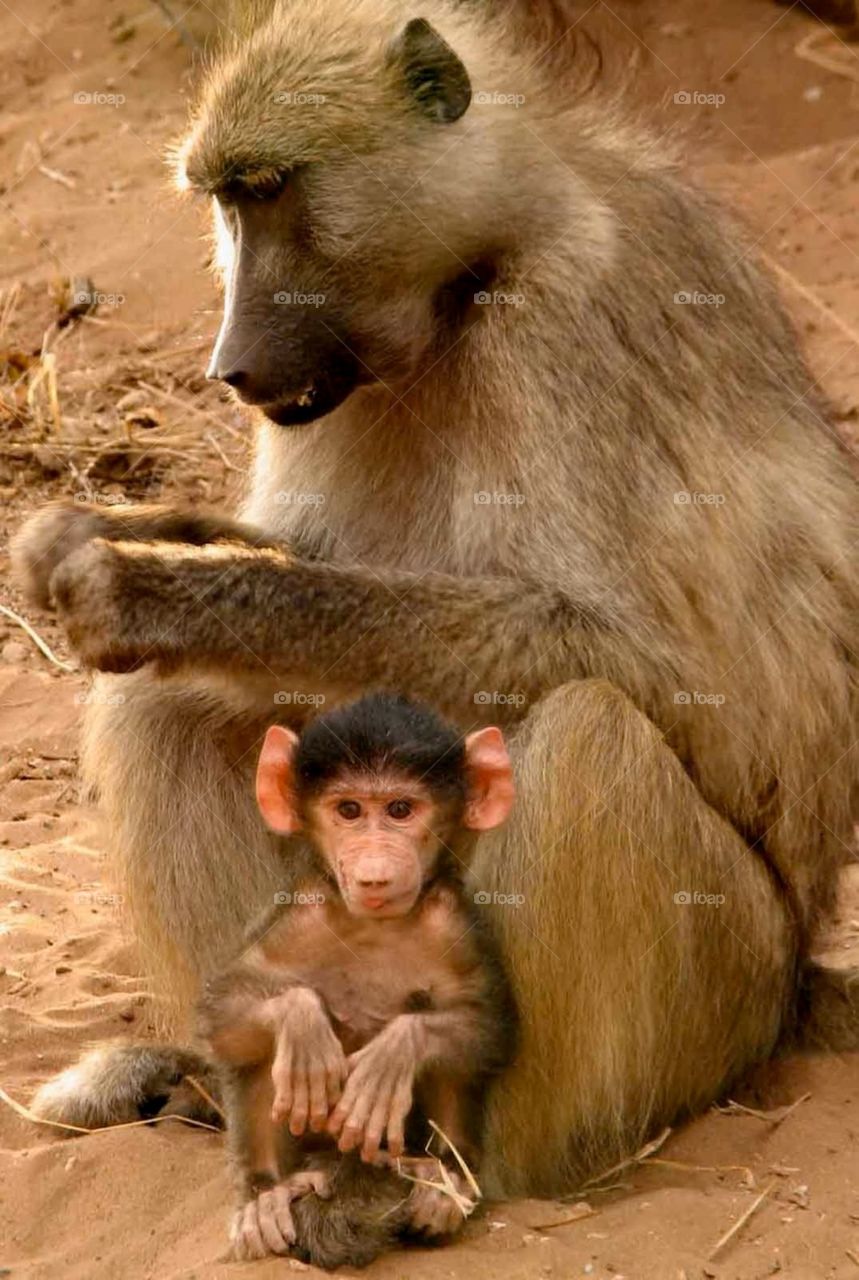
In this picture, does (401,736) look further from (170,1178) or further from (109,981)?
(109,981)

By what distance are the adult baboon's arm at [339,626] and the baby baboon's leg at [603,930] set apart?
0.53 feet

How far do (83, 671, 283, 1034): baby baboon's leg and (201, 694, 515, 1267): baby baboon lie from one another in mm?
624

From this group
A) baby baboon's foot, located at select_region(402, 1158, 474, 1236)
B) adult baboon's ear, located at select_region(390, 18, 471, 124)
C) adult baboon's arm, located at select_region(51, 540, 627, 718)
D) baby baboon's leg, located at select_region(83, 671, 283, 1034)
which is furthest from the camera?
baby baboon's leg, located at select_region(83, 671, 283, 1034)

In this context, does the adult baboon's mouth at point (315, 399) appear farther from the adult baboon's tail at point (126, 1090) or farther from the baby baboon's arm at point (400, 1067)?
the adult baboon's tail at point (126, 1090)

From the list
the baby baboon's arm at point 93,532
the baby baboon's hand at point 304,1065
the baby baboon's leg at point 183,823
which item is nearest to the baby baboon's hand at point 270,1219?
the baby baboon's hand at point 304,1065

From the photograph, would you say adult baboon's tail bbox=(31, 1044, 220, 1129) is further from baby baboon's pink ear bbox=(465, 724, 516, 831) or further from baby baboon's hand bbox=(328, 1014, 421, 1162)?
baby baboon's pink ear bbox=(465, 724, 516, 831)

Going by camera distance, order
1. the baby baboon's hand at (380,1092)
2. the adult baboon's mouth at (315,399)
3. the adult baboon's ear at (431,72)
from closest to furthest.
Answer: the baby baboon's hand at (380,1092) → the adult baboon's mouth at (315,399) → the adult baboon's ear at (431,72)

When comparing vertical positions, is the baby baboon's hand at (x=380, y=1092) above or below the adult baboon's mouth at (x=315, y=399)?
below

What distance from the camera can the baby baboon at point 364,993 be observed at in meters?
4.21

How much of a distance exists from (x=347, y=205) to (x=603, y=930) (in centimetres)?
170

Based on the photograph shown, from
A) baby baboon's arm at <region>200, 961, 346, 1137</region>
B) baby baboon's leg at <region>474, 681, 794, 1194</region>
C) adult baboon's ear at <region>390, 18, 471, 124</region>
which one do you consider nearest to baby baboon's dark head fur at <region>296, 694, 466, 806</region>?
baby baboon's leg at <region>474, 681, 794, 1194</region>

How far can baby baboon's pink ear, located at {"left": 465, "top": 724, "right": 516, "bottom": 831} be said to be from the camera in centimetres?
434

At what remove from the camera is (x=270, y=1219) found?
4.23 metres

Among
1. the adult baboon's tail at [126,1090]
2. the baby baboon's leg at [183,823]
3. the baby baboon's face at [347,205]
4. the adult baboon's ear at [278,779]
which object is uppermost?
the baby baboon's face at [347,205]
